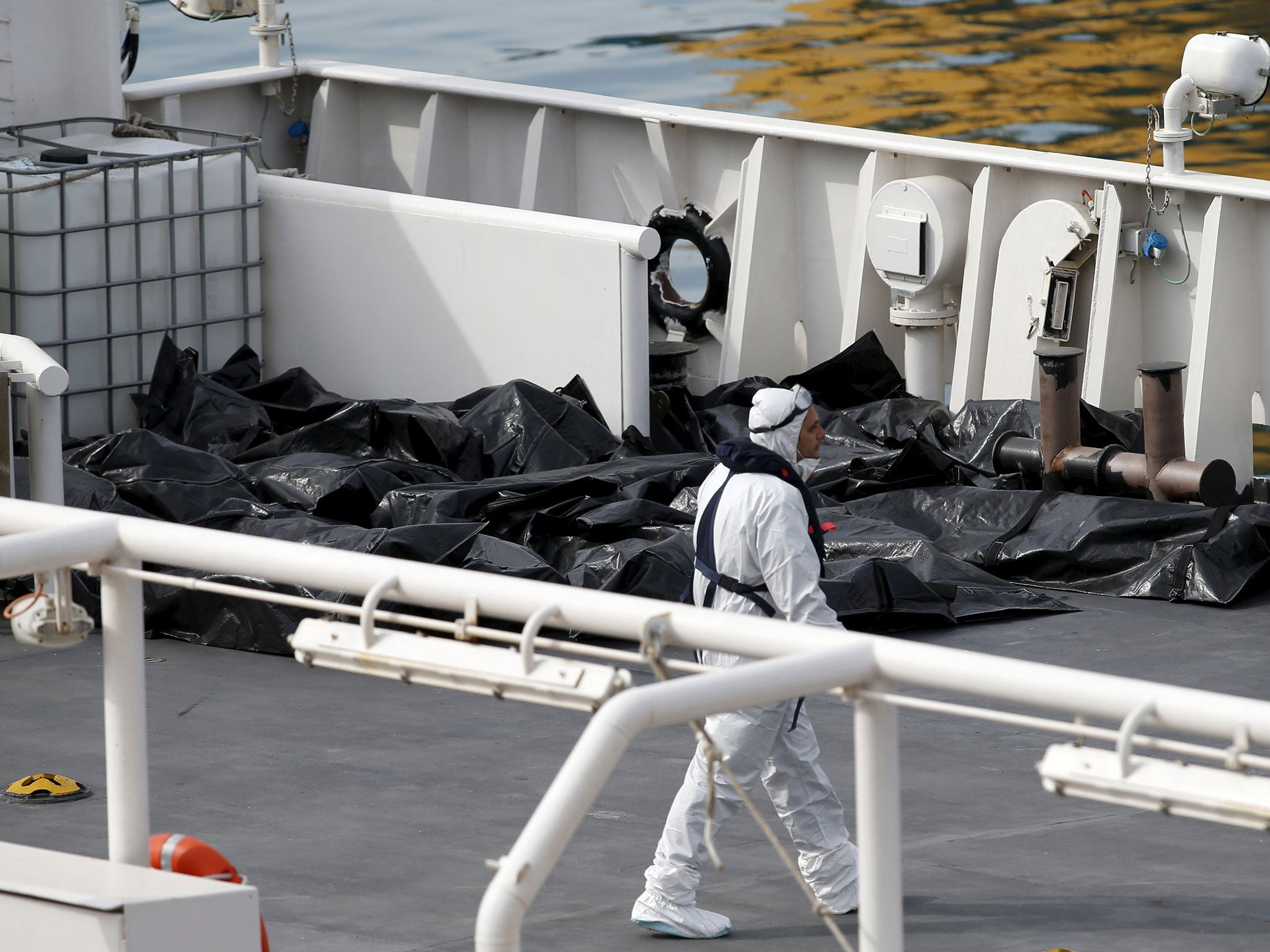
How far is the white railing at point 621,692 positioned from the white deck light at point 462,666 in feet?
0.04

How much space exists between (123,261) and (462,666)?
8914mm

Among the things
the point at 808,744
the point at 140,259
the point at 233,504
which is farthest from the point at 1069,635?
the point at 140,259

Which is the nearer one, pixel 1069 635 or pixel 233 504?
pixel 1069 635

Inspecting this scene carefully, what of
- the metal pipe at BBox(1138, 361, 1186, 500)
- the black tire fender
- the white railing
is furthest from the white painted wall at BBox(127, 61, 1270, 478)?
the white railing

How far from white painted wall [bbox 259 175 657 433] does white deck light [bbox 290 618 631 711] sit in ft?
25.6

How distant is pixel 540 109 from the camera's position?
13141mm

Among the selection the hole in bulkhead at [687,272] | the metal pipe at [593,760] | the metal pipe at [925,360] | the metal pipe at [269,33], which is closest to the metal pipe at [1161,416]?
the metal pipe at [925,360]

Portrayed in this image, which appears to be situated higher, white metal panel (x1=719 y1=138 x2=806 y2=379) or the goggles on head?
the goggles on head

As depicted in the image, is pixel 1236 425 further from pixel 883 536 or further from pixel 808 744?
pixel 808 744

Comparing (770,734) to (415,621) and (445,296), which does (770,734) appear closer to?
(415,621)

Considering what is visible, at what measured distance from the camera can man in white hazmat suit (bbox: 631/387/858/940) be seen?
575 cm

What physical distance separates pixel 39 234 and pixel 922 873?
643cm

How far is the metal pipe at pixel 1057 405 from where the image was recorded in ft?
31.2

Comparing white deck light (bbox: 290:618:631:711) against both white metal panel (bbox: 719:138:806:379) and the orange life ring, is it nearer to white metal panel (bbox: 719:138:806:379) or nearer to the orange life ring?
the orange life ring
